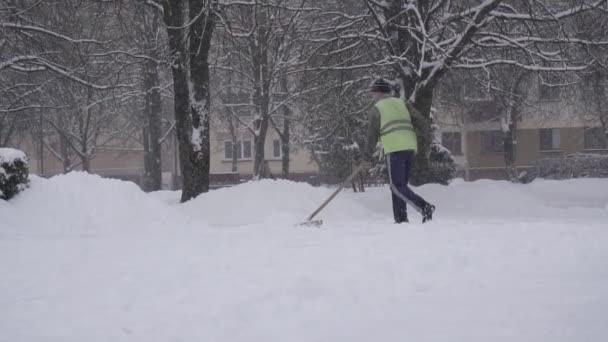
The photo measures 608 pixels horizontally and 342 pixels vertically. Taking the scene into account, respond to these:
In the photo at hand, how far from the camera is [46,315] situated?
12.7ft

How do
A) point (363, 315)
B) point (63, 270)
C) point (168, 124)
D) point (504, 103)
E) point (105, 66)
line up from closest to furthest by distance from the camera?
point (363, 315) → point (63, 270) → point (504, 103) → point (105, 66) → point (168, 124)

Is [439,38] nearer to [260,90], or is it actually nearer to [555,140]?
[260,90]

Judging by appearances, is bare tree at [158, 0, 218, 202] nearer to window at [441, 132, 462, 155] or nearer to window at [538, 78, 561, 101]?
window at [538, 78, 561, 101]

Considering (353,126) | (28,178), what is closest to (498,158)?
(353,126)

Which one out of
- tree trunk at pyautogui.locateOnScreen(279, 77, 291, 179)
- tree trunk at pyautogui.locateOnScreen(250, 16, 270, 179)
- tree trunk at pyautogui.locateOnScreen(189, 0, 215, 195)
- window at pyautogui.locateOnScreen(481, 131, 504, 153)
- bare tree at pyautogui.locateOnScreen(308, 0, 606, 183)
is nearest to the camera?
bare tree at pyautogui.locateOnScreen(308, 0, 606, 183)

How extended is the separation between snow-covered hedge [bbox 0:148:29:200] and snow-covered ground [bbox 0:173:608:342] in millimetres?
1220

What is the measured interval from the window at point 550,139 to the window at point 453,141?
5394 millimetres

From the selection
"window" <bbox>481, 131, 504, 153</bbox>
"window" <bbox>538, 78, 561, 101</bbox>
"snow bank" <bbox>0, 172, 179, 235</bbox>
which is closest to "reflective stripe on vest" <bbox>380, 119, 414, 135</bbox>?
"snow bank" <bbox>0, 172, 179, 235</bbox>

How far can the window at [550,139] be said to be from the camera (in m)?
42.0

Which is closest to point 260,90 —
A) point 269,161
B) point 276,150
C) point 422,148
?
point 422,148

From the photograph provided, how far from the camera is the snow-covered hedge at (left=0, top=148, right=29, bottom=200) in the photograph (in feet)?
26.1

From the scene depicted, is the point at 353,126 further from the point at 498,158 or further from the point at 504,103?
the point at 498,158

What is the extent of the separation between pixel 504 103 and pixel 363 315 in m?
14.3

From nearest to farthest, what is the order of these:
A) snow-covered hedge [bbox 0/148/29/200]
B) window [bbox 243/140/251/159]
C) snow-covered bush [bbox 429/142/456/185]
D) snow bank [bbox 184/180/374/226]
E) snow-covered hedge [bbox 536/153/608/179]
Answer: snow-covered hedge [bbox 0/148/29/200] → snow bank [bbox 184/180/374/226] → snow-covered bush [bbox 429/142/456/185] → snow-covered hedge [bbox 536/153/608/179] → window [bbox 243/140/251/159]
